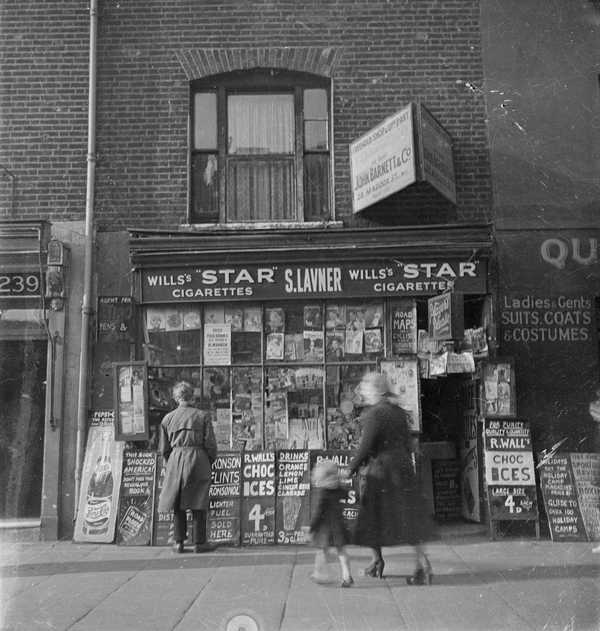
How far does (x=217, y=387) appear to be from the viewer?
9672 mm

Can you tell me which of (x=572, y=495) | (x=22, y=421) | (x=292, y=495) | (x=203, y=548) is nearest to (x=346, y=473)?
(x=292, y=495)

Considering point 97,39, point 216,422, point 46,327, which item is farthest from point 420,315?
point 97,39

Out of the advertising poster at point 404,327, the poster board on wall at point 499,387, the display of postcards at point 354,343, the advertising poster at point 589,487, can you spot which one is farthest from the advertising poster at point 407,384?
the advertising poster at point 589,487

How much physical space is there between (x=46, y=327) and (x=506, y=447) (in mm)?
5646

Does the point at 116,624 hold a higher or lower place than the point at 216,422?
lower

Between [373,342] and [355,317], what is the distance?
38cm

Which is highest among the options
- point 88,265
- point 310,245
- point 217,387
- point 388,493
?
point 310,245

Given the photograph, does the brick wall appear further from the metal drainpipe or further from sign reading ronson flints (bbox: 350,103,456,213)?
sign reading ronson flints (bbox: 350,103,456,213)

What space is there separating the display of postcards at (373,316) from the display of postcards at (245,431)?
182cm

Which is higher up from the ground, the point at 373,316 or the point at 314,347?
the point at 373,316

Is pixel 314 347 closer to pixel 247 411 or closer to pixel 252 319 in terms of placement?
pixel 252 319

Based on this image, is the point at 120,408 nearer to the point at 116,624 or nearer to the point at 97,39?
the point at 116,624

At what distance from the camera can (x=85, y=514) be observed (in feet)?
29.6

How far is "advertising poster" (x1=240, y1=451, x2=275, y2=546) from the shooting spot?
28.7ft
